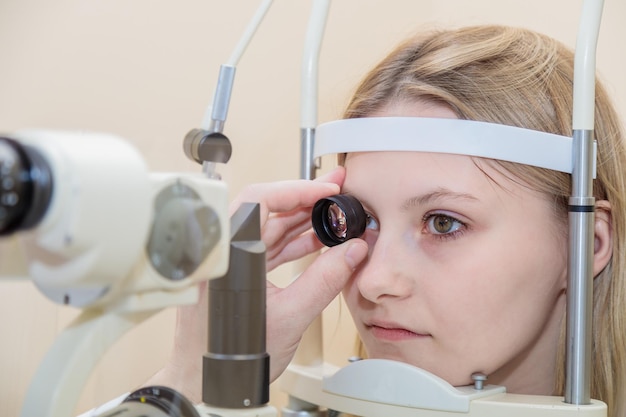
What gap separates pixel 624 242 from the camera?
1067 millimetres

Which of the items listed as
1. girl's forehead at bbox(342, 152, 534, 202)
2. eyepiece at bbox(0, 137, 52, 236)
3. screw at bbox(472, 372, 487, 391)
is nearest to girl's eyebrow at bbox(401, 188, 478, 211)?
girl's forehead at bbox(342, 152, 534, 202)

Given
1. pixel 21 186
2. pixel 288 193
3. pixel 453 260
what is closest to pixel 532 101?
pixel 453 260

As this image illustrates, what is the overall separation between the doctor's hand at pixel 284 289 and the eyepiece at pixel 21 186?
222 millimetres

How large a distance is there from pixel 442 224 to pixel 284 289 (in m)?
0.23

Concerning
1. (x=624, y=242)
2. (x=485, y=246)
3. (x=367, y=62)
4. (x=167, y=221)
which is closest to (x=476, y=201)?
(x=485, y=246)

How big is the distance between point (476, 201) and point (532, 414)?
267 millimetres

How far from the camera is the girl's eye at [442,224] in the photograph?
1000 millimetres

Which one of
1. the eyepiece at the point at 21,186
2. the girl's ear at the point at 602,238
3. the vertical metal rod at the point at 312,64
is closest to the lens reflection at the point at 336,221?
the vertical metal rod at the point at 312,64

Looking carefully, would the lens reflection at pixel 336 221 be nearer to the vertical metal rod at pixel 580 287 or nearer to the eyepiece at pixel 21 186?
the vertical metal rod at pixel 580 287

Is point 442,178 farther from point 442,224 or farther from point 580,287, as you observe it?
point 580,287

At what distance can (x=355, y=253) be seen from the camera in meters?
0.96

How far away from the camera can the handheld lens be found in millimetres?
972

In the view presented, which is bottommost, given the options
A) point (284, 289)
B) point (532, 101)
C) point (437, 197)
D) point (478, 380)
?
point (478, 380)

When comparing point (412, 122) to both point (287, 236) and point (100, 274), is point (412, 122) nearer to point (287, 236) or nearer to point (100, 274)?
point (287, 236)
